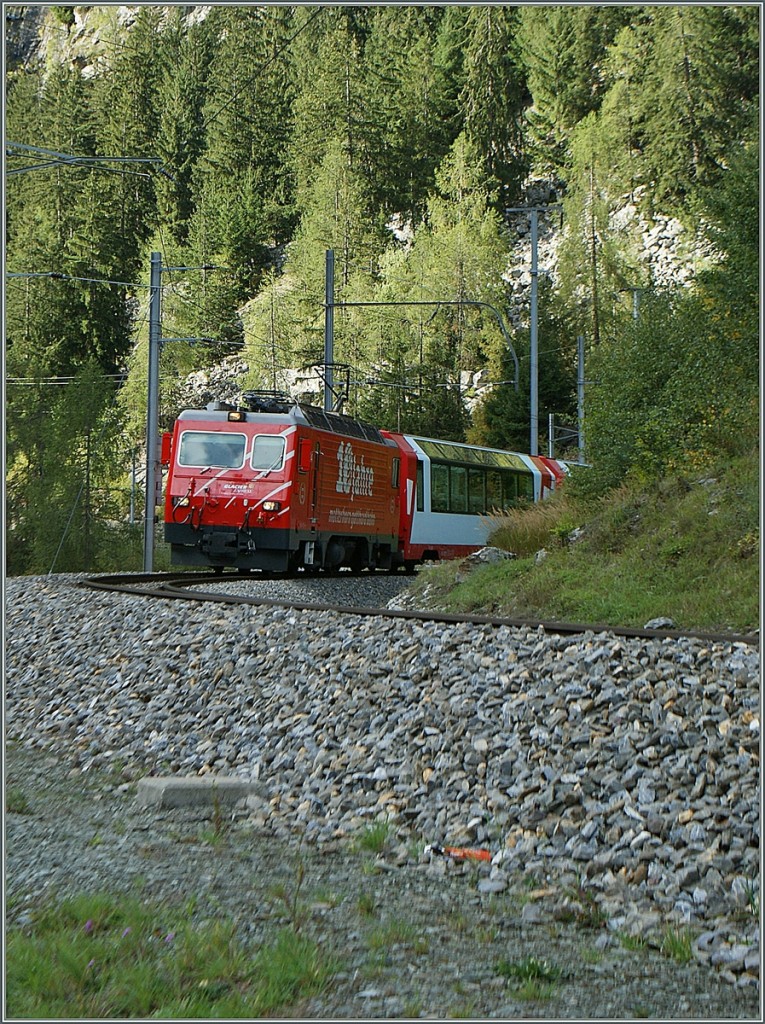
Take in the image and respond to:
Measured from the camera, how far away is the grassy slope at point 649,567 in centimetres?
1118

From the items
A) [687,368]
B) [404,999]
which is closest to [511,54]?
[687,368]

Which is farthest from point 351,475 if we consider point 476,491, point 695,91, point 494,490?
point 695,91

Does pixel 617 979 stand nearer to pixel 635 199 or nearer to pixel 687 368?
pixel 687 368

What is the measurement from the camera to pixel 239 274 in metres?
78.9

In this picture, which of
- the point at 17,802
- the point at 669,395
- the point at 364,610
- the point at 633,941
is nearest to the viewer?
the point at 633,941

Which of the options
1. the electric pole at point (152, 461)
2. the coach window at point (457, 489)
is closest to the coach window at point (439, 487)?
the coach window at point (457, 489)

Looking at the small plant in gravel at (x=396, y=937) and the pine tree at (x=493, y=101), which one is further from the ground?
the pine tree at (x=493, y=101)

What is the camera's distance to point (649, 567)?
12812mm

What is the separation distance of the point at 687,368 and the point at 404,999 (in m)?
14.1

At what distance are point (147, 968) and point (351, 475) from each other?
62.2ft

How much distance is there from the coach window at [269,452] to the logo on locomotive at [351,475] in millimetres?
2187

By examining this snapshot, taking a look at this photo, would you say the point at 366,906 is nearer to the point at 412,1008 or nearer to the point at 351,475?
the point at 412,1008

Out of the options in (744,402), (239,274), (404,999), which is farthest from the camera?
→ (239,274)

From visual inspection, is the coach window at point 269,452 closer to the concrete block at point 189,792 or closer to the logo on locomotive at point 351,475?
the logo on locomotive at point 351,475
